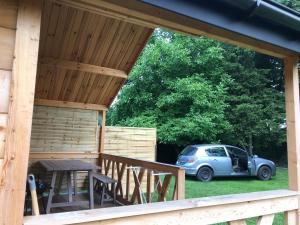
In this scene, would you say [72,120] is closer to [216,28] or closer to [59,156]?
[59,156]

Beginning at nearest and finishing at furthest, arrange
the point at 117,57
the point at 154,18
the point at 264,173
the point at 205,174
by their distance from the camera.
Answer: the point at 154,18
the point at 117,57
the point at 205,174
the point at 264,173

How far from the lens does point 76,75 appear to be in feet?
Result: 17.0

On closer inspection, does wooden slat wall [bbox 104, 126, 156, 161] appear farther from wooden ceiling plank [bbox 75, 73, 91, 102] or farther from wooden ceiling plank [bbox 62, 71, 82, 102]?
wooden ceiling plank [bbox 62, 71, 82, 102]

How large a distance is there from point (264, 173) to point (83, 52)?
7982 mm

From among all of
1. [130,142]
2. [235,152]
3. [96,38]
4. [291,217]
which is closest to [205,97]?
[235,152]

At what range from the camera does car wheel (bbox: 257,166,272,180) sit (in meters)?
9.63

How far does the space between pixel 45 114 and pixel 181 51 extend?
7861 mm

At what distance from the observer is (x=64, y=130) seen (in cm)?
609

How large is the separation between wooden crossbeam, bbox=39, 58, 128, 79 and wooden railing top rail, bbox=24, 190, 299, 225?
3.38 metres

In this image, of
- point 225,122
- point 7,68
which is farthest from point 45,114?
point 225,122

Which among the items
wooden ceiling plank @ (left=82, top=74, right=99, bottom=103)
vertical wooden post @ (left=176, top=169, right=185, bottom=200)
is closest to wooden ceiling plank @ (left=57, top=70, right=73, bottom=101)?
wooden ceiling plank @ (left=82, top=74, right=99, bottom=103)

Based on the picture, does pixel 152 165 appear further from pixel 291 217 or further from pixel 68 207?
pixel 291 217

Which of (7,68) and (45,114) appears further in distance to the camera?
(45,114)

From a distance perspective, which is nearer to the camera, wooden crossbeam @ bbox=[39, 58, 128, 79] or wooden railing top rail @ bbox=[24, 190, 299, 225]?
wooden railing top rail @ bbox=[24, 190, 299, 225]
